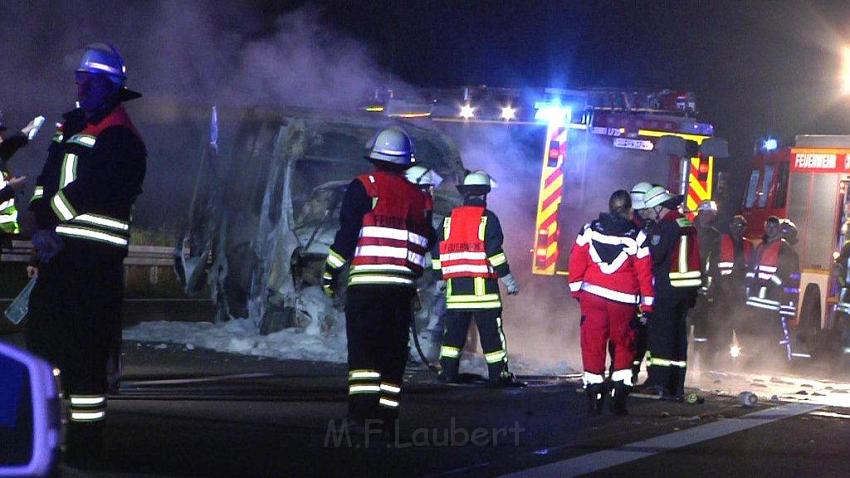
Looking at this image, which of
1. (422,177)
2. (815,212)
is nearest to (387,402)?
(422,177)

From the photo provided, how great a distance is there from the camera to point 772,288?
54.1ft

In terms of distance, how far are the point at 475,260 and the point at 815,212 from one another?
7.65 metres

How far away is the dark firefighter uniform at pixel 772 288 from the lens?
1645 centimetres

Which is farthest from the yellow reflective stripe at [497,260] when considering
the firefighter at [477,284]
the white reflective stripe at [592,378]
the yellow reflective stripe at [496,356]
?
the white reflective stripe at [592,378]

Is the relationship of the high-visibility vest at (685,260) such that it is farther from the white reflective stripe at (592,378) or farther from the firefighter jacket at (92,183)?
the firefighter jacket at (92,183)

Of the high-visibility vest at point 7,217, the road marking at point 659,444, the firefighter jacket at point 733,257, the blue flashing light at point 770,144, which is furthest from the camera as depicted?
the blue flashing light at point 770,144

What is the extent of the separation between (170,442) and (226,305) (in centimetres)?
692

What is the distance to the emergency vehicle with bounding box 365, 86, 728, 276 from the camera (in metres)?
16.7

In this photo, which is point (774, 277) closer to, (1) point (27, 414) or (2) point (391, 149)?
(2) point (391, 149)

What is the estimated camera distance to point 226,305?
14359 mm

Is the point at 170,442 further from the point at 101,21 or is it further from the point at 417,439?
the point at 101,21

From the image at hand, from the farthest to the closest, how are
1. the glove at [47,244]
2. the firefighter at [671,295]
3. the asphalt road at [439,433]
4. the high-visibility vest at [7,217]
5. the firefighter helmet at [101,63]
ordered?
the firefighter at [671,295] < the high-visibility vest at [7,217] < the asphalt road at [439,433] < the firefighter helmet at [101,63] < the glove at [47,244]

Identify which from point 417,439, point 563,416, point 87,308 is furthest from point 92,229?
point 563,416

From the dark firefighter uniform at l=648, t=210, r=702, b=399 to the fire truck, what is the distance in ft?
19.9
